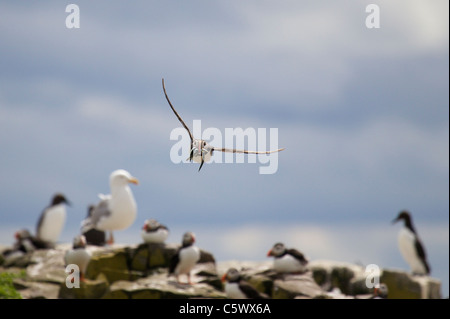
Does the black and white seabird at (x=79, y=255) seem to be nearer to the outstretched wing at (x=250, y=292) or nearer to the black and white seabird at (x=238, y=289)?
the black and white seabird at (x=238, y=289)

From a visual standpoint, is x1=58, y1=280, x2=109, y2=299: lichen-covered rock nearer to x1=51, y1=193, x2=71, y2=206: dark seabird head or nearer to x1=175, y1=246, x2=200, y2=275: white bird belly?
x1=175, y1=246, x2=200, y2=275: white bird belly

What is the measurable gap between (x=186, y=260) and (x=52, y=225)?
710cm

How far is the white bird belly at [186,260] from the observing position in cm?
1374

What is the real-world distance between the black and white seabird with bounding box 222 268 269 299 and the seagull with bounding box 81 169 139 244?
5019 mm

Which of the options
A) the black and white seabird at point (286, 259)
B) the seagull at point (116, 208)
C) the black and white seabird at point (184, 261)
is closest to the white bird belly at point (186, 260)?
the black and white seabird at point (184, 261)

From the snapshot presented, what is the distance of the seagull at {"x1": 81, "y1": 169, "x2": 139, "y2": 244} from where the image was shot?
55.9 ft

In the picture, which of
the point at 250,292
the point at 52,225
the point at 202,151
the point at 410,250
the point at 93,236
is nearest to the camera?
the point at 202,151

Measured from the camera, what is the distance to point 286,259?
14578 mm

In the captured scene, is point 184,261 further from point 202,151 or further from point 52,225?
point 202,151

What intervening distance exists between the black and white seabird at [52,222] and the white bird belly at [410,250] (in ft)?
35.7

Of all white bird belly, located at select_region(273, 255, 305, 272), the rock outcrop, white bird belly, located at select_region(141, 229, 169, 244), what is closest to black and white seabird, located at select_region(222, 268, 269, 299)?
the rock outcrop

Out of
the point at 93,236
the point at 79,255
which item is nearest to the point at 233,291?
the point at 79,255

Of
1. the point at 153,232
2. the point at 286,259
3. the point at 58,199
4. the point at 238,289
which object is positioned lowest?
the point at 238,289
